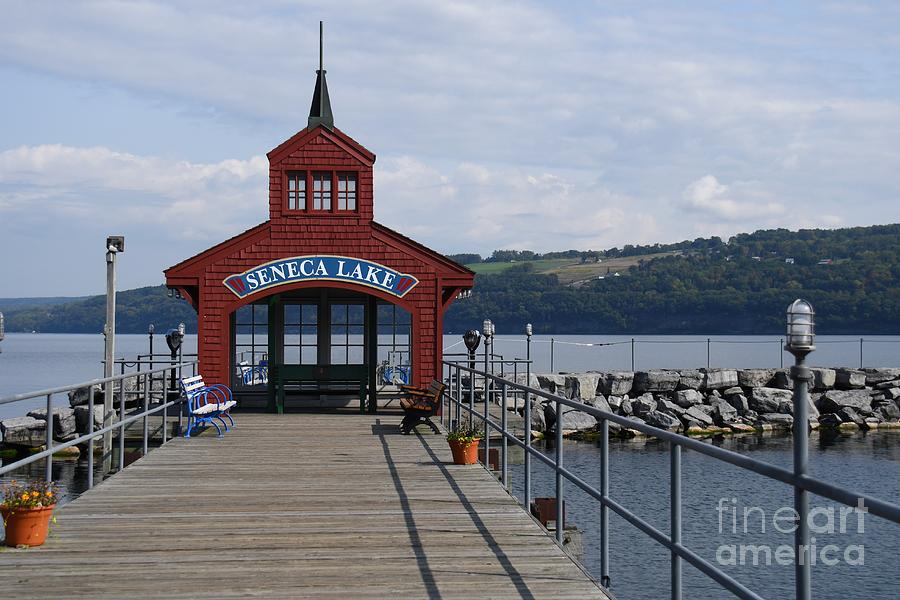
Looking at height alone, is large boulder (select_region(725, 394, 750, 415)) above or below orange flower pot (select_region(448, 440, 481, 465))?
below

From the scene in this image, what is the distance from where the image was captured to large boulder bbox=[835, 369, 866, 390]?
36594 millimetres

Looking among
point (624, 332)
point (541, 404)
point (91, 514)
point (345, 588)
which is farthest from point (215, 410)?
point (624, 332)

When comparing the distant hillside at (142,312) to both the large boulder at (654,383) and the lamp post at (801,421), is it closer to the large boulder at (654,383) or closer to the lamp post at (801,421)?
the large boulder at (654,383)

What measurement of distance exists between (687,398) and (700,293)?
7671 centimetres

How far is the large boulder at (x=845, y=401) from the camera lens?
3519 cm

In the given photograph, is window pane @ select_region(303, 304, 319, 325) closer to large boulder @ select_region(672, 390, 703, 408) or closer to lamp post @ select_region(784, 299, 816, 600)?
large boulder @ select_region(672, 390, 703, 408)

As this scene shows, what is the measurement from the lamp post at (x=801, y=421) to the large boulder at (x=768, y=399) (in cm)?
3121

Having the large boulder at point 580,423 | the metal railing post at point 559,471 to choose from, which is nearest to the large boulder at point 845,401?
the large boulder at point 580,423

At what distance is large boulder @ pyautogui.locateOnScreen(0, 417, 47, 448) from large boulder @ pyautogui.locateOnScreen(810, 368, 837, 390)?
24.7m

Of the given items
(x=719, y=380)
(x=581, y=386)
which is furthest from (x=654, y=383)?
(x=581, y=386)

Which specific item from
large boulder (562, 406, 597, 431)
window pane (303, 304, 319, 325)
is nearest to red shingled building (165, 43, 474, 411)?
window pane (303, 304, 319, 325)

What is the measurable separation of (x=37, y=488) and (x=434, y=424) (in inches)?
323

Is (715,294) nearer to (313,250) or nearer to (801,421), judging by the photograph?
(313,250)

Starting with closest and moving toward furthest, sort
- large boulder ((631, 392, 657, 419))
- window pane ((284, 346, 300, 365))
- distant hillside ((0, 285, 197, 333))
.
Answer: window pane ((284, 346, 300, 365)) → large boulder ((631, 392, 657, 419)) → distant hillside ((0, 285, 197, 333))
